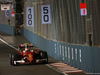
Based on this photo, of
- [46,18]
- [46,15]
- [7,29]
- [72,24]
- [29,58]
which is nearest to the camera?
[72,24]

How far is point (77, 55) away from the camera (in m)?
18.6

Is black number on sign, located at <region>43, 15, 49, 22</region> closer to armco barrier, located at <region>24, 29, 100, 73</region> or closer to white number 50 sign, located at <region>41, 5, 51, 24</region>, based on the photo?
white number 50 sign, located at <region>41, 5, 51, 24</region>

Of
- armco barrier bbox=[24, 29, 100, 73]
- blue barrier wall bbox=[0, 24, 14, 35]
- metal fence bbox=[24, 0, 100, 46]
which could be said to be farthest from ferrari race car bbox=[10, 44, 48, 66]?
blue barrier wall bbox=[0, 24, 14, 35]

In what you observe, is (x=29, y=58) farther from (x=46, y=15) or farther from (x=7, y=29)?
(x=7, y=29)

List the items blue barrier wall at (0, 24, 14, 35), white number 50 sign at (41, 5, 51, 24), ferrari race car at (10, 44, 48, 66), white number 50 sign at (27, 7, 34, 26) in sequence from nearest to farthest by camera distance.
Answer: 1. ferrari race car at (10, 44, 48, 66)
2. white number 50 sign at (41, 5, 51, 24)
3. white number 50 sign at (27, 7, 34, 26)
4. blue barrier wall at (0, 24, 14, 35)

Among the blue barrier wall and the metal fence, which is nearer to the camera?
the metal fence

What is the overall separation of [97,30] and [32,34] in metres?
26.2

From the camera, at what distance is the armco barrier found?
15.4 metres

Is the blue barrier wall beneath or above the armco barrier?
beneath

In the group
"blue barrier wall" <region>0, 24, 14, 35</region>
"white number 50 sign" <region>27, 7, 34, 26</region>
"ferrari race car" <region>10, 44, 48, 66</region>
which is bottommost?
"blue barrier wall" <region>0, 24, 14, 35</region>

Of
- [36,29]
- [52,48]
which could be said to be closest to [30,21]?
[36,29]

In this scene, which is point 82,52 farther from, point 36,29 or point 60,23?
point 36,29

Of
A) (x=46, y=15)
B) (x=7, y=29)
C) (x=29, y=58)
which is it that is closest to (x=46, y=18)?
(x=46, y=15)

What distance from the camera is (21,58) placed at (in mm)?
22172
